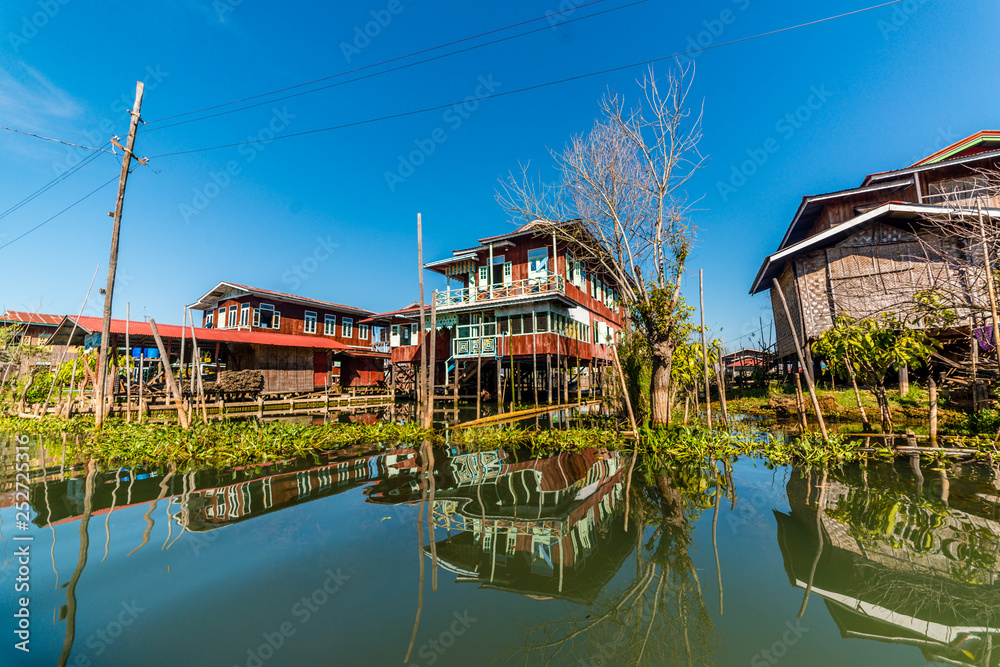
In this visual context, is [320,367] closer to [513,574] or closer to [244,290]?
[244,290]

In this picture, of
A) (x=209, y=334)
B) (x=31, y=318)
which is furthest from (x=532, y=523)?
(x=31, y=318)

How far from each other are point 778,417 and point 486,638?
15799mm

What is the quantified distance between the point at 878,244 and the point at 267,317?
117 ft

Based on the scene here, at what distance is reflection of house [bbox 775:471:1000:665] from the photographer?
2.95m

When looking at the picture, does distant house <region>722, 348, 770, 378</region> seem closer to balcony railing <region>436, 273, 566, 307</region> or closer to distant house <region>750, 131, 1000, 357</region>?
distant house <region>750, 131, 1000, 357</region>

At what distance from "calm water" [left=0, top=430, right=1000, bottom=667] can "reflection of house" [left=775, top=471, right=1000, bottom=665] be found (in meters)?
0.02

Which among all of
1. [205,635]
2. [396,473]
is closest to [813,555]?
[205,635]

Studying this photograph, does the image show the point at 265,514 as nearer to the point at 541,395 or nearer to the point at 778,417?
the point at 778,417

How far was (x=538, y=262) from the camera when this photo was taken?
908 inches

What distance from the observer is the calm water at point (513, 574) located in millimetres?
2861
